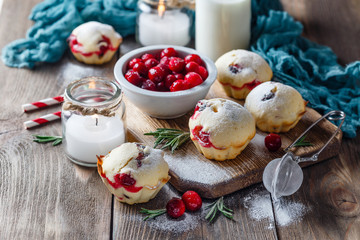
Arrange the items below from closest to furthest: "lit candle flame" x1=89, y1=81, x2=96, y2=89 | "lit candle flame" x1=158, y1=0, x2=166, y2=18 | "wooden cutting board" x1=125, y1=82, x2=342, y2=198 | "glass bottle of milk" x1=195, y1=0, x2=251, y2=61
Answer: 1. "wooden cutting board" x1=125, y1=82, x2=342, y2=198
2. "lit candle flame" x1=89, y1=81, x2=96, y2=89
3. "glass bottle of milk" x1=195, y1=0, x2=251, y2=61
4. "lit candle flame" x1=158, y1=0, x2=166, y2=18

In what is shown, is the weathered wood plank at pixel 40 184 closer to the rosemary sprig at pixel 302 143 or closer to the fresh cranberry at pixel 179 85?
the fresh cranberry at pixel 179 85

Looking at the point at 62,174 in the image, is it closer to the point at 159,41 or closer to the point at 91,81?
the point at 91,81

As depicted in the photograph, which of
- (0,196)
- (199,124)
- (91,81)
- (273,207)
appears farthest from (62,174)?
(273,207)

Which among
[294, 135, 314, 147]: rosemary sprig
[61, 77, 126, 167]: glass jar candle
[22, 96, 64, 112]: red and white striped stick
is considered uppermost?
[61, 77, 126, 167]: glass jar candle

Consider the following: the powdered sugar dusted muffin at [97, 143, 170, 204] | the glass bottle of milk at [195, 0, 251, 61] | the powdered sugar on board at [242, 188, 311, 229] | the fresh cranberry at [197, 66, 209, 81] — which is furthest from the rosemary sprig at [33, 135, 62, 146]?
the glass bottle of milk at [195, 0, 251, 61]

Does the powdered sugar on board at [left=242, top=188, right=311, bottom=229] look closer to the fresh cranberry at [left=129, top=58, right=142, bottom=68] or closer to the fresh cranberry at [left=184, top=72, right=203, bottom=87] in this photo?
the fresh cranberry at [left=184, top=72, right=203, bottom=87]
